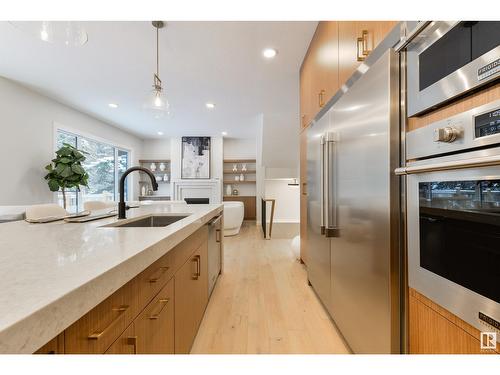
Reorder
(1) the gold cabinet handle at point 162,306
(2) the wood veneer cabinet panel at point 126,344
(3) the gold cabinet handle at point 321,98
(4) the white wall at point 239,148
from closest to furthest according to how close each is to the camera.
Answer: (2) the wood veneer cabinet panel at point 126,344, (1) the gold cabinet handle at point 162,306, (3) the gold cabinet handle at point 321,98, (4) the white wall at point 239,148

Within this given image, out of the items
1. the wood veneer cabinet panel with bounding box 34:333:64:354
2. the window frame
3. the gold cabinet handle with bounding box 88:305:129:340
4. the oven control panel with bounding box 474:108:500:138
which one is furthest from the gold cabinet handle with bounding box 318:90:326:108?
the window frame

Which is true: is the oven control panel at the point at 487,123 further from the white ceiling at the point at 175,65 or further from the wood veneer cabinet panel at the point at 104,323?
the white ceiling at the point at 175,65

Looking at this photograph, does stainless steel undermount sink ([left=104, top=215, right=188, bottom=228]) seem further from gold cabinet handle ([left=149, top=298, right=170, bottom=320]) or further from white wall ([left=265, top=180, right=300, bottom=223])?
white wall ([left=265, top=180, right=300, bottom=223])

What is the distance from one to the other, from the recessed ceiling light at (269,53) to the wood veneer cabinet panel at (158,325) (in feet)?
8.12

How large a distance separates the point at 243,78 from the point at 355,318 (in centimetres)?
299

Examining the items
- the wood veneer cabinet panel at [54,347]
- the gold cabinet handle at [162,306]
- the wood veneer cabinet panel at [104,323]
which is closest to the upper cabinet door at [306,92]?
the gold cabinet handle at [162,306]

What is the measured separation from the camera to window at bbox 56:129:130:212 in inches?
173

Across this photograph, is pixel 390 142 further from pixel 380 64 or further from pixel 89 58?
pixel 89 58

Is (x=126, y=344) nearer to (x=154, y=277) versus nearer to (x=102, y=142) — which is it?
(x=154, y=277)

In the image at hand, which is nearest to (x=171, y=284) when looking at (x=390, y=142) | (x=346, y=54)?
(x=390, y=142)

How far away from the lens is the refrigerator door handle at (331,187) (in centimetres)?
155

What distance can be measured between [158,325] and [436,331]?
1.00m

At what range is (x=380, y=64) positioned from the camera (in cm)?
107

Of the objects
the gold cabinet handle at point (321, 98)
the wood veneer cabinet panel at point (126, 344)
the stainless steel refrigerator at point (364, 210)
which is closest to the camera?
the wood veneer cabinet panel at point (126, 344)
